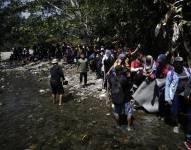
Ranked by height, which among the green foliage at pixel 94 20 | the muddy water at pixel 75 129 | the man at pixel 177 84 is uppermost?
the green foliage at pixel 94 20

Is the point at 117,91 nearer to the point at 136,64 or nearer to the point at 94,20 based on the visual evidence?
the point at 136,64

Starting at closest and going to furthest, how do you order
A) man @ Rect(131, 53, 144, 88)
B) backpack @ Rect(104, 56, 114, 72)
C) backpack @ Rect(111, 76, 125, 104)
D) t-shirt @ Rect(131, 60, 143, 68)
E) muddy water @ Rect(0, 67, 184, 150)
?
muddy water @ Rect(0, 67, 184, 150) → backpack @ Rect(111, 76, 125, 104) → man @ Rect(131, 53, 144, 88) → t-shirt @ Rect(131, 60, 143, 68) → backpack @ Rect(104, 56, 114, 72)

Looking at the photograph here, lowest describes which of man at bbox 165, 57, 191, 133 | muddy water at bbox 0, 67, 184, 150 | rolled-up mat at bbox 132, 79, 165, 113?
muddy water at bbox 0, 67, 184, 150

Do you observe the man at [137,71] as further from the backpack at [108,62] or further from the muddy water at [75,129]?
the backpack at [108,62]

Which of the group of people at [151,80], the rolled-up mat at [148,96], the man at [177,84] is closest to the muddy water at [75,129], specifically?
the rolled-up mat at [148,96]

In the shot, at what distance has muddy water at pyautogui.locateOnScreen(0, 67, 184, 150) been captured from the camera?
30.2ft

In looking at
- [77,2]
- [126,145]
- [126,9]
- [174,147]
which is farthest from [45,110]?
[77,2]

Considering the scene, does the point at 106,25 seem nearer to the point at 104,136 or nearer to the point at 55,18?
the point at 55,18

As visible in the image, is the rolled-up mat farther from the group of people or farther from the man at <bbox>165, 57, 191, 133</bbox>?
the man at <bbox>165, 57, 191, 133</bbox>

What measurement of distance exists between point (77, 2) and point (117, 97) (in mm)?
17627

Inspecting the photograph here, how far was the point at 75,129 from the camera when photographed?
34.9 ft

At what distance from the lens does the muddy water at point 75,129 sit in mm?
9219

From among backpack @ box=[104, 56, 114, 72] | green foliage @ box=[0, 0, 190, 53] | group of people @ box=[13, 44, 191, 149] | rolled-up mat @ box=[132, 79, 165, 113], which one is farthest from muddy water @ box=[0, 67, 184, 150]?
green foliage @ box=[0, 0, 190, 53]

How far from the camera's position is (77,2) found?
86.4ft
